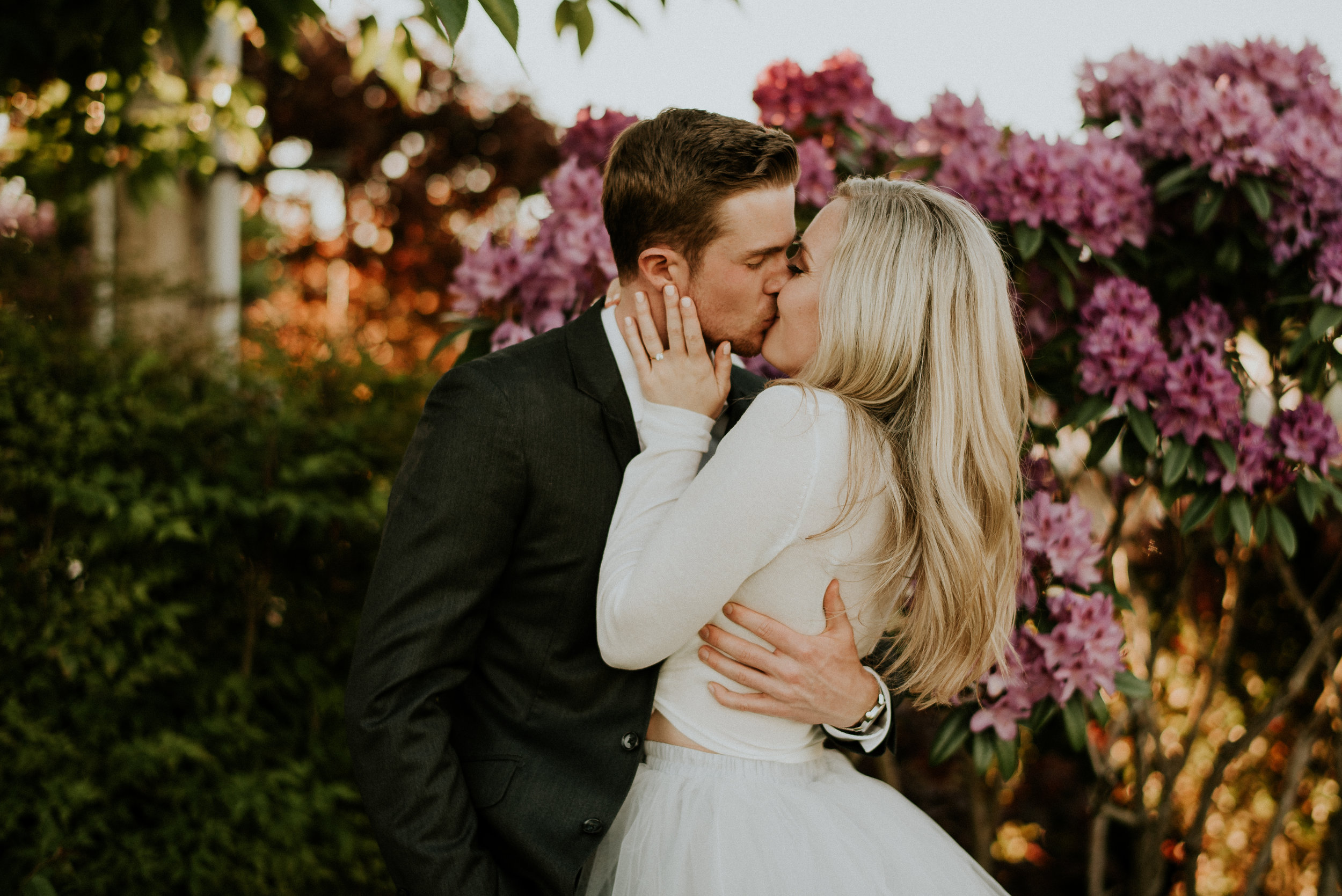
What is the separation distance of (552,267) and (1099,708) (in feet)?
A: 5.90

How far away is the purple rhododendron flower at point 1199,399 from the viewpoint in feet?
7.36

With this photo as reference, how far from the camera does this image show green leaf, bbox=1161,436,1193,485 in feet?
7.38

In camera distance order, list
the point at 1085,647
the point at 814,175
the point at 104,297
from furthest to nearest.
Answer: the point at 104,297, the point at 814,175, the point at 1085,647

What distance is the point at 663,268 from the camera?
1837 mm

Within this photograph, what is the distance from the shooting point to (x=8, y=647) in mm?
2443

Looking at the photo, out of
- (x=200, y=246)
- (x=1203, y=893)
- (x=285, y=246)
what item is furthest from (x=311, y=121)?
(x=1203, y=893)

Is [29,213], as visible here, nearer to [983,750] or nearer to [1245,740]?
[983,750]

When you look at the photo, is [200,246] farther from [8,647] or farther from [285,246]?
[285,246]

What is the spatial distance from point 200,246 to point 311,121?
757 cm

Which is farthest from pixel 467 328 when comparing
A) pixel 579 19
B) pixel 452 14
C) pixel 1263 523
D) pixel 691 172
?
pixel 1263 523

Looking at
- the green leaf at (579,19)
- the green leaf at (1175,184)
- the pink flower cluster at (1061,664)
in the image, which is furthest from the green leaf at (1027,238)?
the green leaf at (579,19)

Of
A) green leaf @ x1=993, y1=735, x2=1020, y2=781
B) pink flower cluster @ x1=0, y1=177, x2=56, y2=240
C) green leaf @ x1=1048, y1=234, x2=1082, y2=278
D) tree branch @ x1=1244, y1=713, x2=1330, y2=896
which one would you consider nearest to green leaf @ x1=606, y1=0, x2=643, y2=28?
green leaf @ x1=1048, y1=234, x2=1082, y2=278

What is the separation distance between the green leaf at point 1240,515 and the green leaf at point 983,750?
0.83 m

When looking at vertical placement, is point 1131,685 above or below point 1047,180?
below
